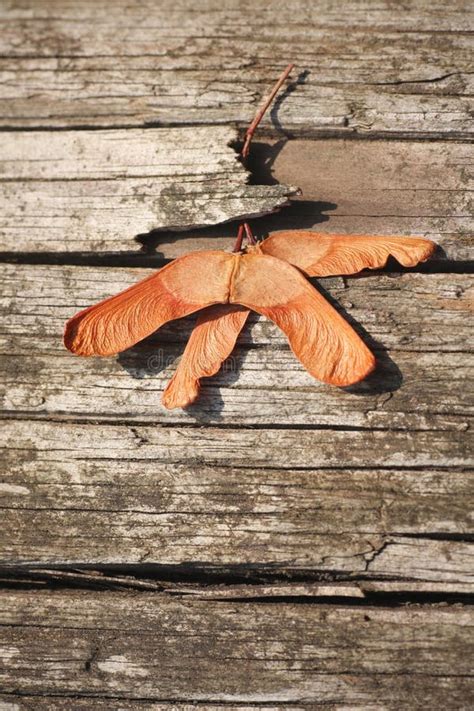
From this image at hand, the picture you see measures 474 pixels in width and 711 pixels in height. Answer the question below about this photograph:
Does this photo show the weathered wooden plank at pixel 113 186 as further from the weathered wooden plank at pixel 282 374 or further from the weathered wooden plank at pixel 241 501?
the weathered wooden plank at pixel 241 501

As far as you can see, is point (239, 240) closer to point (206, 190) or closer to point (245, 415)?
point (206, 190)

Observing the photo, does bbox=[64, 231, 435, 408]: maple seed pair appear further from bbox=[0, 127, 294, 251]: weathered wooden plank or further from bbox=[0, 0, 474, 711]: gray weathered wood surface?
bbox=[0, 127, 294, 251]: weathered wooden plank

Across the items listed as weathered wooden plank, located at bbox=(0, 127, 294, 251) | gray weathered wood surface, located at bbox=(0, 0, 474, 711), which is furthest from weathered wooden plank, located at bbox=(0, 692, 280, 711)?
weathered wooden plank, located at bbox=(0, 127, 294, 251)

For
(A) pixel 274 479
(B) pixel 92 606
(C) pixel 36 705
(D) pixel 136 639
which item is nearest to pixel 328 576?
(A) pixel 274 479

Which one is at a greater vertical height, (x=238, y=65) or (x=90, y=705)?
(x=238, y=65)

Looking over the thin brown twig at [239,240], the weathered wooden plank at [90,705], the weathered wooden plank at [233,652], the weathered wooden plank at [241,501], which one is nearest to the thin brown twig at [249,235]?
the thin brown twig at [239,240]

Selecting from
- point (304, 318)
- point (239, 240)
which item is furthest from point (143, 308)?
point (304, 318)
